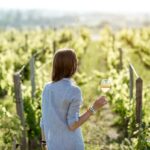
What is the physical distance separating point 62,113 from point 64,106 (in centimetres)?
6

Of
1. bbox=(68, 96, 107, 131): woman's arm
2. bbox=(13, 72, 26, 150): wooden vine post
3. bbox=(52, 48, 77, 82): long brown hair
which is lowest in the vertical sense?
bbox=(13, 72, 26, 150): wooden vine post

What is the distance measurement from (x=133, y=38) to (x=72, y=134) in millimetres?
18565

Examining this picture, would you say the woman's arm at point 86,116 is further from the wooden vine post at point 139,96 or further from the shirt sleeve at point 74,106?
the wooden vine post at point 139,96

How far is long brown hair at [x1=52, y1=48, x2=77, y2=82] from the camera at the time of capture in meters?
3.61

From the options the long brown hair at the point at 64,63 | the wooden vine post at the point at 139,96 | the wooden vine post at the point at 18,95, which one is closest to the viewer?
the long brown hair at the point at 64,63

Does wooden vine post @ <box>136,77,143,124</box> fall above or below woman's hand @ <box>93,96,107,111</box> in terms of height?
below

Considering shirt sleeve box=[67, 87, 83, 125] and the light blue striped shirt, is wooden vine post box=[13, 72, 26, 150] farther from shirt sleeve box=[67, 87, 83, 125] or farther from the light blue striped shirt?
shirt sleeve box=[67, 87, 83, 125]

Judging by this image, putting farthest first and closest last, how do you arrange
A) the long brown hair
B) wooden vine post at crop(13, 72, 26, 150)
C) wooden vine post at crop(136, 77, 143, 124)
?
wooden vine post at crop(13, 72, 26, 150)
wooden vine post at crop(136, 77, 143, 124)
the long brown hair

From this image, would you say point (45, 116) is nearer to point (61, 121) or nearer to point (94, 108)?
point (61, 121)

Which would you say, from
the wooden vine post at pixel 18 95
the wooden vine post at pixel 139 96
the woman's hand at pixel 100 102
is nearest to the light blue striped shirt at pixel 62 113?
the woman's hand at pixel 100 102

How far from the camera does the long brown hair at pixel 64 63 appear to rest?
3.61 metres

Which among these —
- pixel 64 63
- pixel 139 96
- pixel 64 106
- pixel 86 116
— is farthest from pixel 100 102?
pixel 139 96

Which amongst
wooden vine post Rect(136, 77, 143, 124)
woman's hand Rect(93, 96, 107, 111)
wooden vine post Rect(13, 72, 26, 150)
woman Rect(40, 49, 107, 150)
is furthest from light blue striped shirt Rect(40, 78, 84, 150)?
wooden vine post Rect(13, 72, 26, 150)

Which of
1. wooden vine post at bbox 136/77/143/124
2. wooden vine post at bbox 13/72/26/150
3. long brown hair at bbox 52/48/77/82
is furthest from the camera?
wooden vine post at bbox 13/72/26/150
